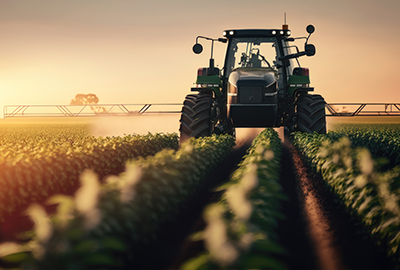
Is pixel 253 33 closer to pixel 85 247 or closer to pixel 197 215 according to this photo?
pixel 197 215

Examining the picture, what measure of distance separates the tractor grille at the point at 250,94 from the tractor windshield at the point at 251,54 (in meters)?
1.53

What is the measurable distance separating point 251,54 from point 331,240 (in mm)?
8220

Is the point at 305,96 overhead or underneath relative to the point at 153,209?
overhead

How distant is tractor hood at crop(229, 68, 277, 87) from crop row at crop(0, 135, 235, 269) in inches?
168

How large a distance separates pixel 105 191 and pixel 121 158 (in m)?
6.26

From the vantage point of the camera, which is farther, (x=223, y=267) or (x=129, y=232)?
(x=129, y=232)

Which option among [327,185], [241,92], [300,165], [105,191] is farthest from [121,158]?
[105,191]

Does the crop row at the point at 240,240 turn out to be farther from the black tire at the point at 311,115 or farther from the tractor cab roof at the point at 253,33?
the tractor cab roof at the point at 253,33

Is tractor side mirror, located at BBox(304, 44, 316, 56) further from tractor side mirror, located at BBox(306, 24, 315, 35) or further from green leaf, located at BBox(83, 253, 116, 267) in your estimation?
green leaf, located at BBox(83, 253, 116, 267)

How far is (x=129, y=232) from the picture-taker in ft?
13.0

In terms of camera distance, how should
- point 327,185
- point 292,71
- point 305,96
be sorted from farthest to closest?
point 292,71
point 305,96
point 327,185

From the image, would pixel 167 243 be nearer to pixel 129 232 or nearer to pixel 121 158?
pixel 129 232

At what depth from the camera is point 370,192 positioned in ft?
15.0

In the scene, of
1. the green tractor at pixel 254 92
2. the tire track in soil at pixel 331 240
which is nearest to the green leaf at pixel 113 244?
the tire track in soil at pixel 331 240
